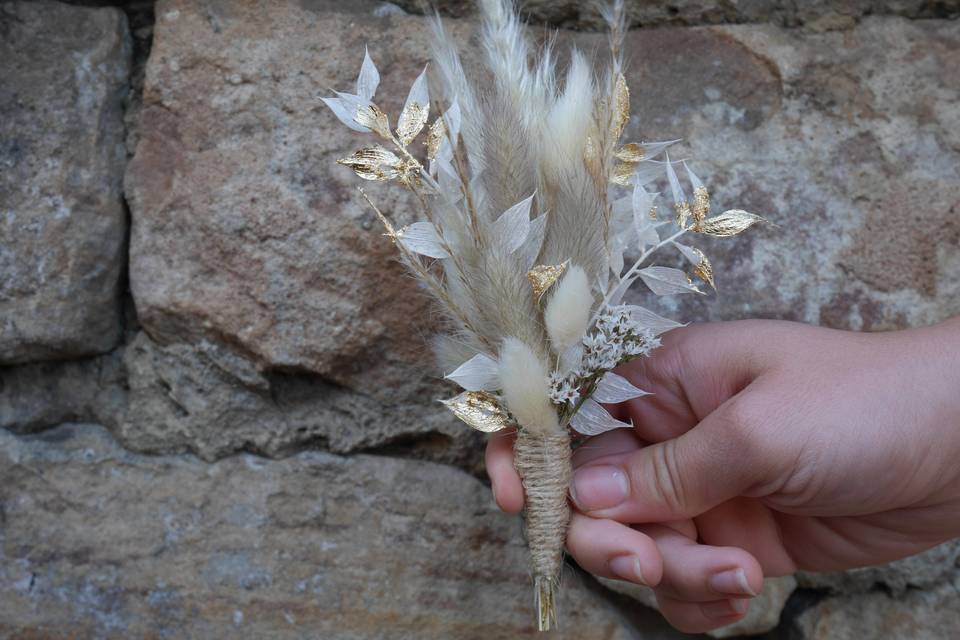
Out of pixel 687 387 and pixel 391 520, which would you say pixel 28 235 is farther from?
pixel 687 387

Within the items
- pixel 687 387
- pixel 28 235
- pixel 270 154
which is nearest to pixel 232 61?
pixel 270 154

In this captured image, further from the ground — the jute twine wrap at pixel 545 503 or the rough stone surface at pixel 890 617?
the jute twine wrap at pixel 545 503

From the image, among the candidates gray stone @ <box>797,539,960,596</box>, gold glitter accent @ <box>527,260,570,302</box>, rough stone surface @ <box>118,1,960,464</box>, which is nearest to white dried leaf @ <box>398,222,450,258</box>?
gold glitter accent @ <box>527,260,570,302</box>

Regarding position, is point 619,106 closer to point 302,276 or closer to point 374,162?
point 374,162

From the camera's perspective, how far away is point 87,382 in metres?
1.21

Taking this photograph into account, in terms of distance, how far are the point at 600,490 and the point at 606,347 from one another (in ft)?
0.63

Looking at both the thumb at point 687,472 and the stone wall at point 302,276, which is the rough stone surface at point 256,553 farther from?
the thumb at point 687,472

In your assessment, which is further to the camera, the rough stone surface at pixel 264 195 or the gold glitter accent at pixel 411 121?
the rough stone surface at pixel 264 195

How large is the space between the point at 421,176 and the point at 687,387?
1.44 feet

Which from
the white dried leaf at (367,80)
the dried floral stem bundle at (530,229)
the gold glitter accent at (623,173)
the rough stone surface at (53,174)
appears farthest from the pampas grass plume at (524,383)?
the rough stone surface at (53,174)

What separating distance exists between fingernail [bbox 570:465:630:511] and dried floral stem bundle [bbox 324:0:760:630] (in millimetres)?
45

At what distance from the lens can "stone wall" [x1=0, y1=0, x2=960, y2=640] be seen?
1122 mm

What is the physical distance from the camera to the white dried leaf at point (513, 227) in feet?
2.89

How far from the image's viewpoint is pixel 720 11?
116cm
